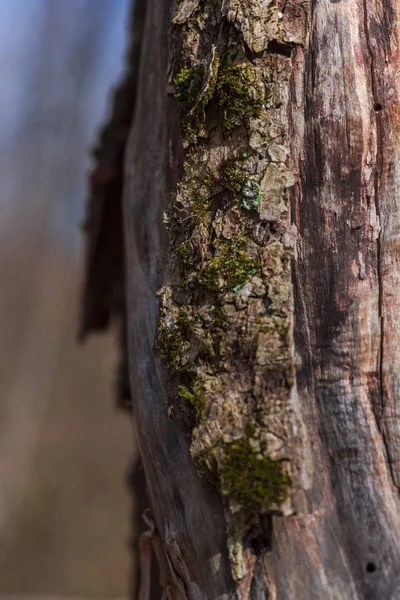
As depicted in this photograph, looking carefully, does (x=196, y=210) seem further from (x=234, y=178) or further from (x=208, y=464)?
(x=208, y=464)

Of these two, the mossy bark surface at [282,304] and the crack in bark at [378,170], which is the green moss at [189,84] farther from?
the crack in bark at [378,170]

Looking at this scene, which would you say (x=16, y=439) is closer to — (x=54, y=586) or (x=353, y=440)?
(x=54, y=586)

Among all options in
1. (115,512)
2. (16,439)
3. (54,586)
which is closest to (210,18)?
(16,439)

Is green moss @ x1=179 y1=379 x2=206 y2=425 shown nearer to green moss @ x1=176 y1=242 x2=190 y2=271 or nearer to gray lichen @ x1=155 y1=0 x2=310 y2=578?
gray lichen @ x1=155 y1=0 x2=310 y2=578

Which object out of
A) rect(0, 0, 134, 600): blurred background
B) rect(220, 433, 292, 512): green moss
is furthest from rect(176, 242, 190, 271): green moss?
rect(0, 0, 134, 600): blurred background

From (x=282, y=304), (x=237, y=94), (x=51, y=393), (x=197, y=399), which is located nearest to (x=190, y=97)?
(x=237, y=94)

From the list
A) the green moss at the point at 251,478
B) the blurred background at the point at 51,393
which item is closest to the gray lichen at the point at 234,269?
the green moss at the point at 251,478
